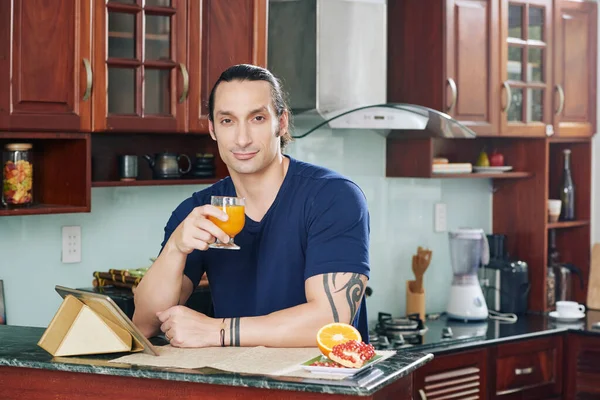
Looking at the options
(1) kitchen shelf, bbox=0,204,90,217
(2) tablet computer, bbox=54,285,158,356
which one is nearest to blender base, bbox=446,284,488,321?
(1) kitchen shelf, bbox=0,204,90,217

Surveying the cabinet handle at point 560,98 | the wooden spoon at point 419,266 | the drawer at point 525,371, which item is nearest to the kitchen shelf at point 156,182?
the wooden spoon at point 419,266

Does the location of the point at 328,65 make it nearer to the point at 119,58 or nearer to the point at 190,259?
the point at 119,58

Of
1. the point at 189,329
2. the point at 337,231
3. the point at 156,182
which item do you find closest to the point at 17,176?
the point at 156,182

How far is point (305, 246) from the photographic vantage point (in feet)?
8.29

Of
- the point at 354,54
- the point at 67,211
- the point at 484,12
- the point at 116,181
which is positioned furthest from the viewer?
the point at 484,12

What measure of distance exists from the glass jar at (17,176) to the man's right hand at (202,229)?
107 cm

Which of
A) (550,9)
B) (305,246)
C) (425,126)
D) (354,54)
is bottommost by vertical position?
Answer: (305,246)

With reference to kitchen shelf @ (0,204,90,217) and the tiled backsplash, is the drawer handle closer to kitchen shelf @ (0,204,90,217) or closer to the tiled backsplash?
the tiled backsplash

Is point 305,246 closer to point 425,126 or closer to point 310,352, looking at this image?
point 310,352

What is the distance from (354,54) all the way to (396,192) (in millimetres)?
938

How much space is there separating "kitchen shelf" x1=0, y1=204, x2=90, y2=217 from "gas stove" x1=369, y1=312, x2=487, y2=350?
1.37 meters

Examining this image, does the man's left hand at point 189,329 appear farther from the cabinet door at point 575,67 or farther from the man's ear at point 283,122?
the cabinet door at point 575,67

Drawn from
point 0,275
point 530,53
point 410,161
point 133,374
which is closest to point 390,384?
point 133,374

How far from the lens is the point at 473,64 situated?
438 centimetres
